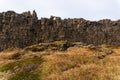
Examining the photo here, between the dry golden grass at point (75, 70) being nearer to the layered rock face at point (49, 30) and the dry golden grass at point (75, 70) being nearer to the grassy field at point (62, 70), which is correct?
the grassy field at point (62, 70)

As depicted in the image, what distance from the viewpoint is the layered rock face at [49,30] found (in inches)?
3792

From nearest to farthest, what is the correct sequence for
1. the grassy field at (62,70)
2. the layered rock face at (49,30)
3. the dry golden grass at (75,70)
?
the dry golden grass at (75,70), the grassy field at (62,70), the layered rock face at (49,30)

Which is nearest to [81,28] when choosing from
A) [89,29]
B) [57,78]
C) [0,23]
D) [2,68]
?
[89,29]

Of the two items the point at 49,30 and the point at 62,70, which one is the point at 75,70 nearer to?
the point at 62,70

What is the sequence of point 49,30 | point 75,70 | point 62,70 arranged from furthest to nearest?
1. point 49,30
2. point 62,70
3. point 75,70

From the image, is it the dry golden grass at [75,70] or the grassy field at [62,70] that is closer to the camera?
the dry golden grass at [75,70]

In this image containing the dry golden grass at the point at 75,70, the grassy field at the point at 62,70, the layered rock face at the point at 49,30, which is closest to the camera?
the dry golden grass at the point at 75,70

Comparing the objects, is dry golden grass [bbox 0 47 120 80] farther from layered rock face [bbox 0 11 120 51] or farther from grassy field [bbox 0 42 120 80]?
layered rock face [bbox 0 11 120 51]

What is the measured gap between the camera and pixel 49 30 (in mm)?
101062

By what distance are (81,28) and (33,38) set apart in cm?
1696

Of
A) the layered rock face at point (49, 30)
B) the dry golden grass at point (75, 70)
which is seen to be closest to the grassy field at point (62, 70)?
the dry golden grass at point (75, 70)

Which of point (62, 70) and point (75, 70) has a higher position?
point (75, 70)

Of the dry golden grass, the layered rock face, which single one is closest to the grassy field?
the dry golden grass

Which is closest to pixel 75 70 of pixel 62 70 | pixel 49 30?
pixel 62 70
